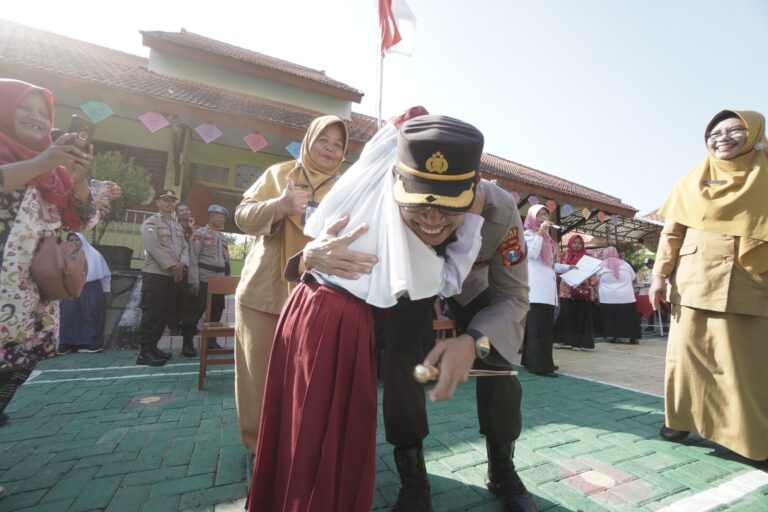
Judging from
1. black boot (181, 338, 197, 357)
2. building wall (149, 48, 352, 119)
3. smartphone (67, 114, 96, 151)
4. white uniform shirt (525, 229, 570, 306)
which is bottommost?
black boot (181, 338, 197, 357)

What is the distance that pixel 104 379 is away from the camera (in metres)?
3.77

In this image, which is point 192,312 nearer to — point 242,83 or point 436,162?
point 436,162

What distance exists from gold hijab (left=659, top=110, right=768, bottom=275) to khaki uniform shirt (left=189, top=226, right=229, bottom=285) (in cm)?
550

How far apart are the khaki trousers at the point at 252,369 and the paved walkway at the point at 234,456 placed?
30 centimetres

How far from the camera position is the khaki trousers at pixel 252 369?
1.96m

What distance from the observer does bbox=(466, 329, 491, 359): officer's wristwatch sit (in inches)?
48.8

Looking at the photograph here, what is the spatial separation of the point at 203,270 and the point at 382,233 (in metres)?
5.00

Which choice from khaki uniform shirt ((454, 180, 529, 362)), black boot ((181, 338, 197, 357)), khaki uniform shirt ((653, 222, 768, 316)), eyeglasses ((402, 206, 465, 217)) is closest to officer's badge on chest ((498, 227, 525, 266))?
khaki uniform shirt ((454, 180, 529, 362))

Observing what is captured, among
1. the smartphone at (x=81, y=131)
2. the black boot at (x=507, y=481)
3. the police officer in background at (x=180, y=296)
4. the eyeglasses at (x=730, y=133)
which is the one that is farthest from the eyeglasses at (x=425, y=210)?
the police officer in background at (x=180, y=296)

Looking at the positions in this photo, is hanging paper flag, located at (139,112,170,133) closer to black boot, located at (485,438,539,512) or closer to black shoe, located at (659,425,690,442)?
black boot, located at (485,438,539,512)

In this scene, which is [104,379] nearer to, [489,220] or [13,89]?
[13,89]

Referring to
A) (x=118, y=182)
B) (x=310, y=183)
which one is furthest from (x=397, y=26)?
(x=118, y=182)

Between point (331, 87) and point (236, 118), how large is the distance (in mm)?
5189

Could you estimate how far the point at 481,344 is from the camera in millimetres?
1243
